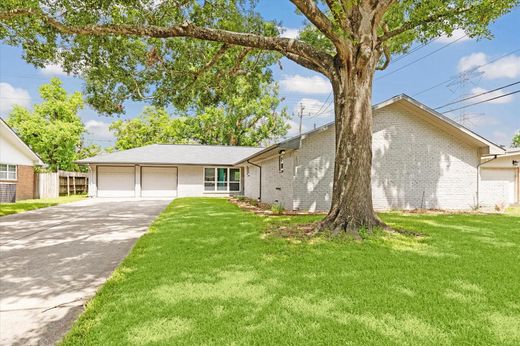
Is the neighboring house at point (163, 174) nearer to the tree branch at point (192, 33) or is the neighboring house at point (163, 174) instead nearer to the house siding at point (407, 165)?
the house siding at point (407, 165)

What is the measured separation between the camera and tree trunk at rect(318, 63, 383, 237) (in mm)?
8008

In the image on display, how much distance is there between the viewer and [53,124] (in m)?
29.2

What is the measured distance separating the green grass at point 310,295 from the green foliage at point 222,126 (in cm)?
3143

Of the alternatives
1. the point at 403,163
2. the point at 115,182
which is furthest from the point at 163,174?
the point at 403,163

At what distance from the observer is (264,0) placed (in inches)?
447

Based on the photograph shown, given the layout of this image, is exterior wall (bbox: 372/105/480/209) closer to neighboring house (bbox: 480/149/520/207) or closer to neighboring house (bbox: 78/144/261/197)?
neighboring house (bbox: 480/149/520/207)

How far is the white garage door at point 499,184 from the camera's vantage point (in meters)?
17.8

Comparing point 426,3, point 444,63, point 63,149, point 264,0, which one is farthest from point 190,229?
point 444,63

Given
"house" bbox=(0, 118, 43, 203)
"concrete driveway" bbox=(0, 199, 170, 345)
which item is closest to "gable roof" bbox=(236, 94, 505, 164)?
"concrete driveway" bbox=(0, 199, 170, 345)

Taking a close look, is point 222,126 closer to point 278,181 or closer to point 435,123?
point 278,181

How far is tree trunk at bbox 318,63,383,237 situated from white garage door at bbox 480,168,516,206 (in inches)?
519

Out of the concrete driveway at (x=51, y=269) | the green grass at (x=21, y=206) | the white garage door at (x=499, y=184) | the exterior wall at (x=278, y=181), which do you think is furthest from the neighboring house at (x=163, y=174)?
the white garage door at (x=499, y=184)

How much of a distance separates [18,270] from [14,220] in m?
7.78

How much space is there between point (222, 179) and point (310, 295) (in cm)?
2349
